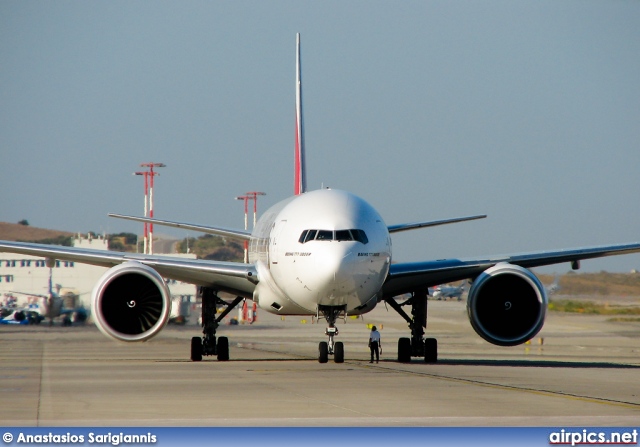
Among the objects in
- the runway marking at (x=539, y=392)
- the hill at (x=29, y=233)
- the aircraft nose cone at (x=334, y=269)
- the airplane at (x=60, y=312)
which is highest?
the hill at (x=29, y=233)

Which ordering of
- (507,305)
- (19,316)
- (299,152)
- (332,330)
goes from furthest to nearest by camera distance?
Result: (19,316) → (299,152) → (507,305) → (332,330)

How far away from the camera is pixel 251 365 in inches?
924

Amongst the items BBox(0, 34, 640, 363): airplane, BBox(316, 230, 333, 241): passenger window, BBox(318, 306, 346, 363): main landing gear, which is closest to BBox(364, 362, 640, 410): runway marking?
BBox(318, 306, 346, 363): main landing gear

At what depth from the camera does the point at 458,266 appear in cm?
2455

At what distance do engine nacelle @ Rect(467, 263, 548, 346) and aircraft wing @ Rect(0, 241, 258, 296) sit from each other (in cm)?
496

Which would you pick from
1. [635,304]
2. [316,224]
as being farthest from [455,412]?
[635,304]

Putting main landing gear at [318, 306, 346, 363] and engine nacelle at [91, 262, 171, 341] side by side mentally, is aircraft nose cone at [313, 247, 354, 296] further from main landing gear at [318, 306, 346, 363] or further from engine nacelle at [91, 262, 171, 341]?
engine nacelle at [91, 262, 171, 341]

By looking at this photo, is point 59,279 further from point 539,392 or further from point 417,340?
point 539,392

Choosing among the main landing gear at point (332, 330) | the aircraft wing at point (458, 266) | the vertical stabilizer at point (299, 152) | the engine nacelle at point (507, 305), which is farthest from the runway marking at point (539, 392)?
the vertical stabilizer at point (299, 152)

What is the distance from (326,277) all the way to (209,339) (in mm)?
6049

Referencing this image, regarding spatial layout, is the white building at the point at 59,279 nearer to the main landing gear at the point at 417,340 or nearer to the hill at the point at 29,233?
the hill at the point at 29,233

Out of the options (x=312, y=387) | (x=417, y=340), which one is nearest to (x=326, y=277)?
(x=312, y=387)

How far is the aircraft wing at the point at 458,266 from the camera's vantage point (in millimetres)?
24484

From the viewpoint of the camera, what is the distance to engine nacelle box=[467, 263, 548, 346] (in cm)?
2355
